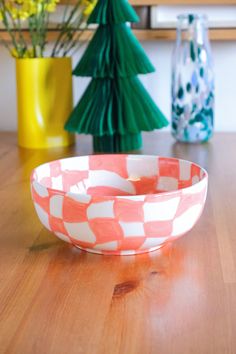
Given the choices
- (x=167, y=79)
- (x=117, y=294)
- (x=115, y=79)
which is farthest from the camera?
(x=167, y=79)

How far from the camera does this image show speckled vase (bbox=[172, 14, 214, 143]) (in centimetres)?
121

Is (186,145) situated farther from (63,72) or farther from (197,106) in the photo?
(63,72)

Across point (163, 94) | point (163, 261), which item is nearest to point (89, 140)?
point (163, 94)

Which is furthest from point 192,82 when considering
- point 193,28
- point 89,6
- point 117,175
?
point 117,175

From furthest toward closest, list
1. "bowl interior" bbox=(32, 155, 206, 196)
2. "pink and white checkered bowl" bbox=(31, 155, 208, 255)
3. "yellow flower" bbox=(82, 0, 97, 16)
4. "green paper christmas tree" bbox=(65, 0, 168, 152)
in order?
1. "yellow flower" bbox=(82, 0, 97, 16)
2. "green paper christmas tree" bbox=(65, 0, 168, 152)
3. "bowl interior" bbox=(32, 155, 206, 196)
4. "pink and white checkered bowl" bbox=(31, 155, 208, 255)

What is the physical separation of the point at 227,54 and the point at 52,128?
434 mm

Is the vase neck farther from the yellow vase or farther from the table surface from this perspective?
the table surface

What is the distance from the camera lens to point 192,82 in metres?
1.23

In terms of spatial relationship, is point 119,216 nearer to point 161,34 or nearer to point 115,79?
point 115,79

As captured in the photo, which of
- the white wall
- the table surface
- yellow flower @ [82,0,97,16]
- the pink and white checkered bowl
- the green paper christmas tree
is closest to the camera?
the table surface

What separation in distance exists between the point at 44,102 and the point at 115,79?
0.57 ft

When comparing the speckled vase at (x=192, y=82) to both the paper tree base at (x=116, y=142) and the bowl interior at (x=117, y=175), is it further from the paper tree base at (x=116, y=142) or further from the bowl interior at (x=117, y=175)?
the bowl interior at (x=117, y=175)

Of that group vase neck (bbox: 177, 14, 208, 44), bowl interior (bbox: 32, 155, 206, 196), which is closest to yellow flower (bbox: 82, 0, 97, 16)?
vase neck (bbox: 177, 14, 208, 44)

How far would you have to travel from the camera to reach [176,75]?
124 centimetres
